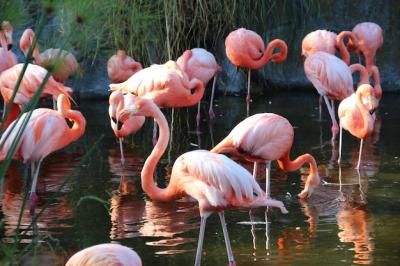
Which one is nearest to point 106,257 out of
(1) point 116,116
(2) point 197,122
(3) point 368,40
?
(1) point 116,116

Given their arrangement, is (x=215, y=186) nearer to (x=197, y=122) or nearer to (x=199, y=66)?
(x=197, y=122)

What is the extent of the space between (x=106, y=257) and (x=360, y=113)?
3.73 metres

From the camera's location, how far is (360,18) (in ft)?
33.0

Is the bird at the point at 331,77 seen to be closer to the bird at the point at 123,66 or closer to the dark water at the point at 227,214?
the dark water at the point at 227,214

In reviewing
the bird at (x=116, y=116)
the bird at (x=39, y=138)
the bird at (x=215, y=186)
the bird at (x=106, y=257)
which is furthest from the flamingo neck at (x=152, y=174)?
the bird at (x=106, y=257)

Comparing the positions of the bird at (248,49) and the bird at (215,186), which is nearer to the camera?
the bird at (215,186)

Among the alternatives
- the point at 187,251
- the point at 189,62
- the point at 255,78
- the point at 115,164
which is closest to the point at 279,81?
the point at 255,78

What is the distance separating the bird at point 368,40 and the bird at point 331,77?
141 centimetres

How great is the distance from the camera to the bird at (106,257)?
298 centimetres

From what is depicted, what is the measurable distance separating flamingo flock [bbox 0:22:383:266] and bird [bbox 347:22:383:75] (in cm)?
1

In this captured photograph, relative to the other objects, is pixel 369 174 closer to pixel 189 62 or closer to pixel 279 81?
pixel 189 62

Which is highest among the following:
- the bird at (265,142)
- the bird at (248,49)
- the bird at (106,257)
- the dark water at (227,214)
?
the bird at (248,49)

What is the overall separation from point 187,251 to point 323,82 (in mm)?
3490

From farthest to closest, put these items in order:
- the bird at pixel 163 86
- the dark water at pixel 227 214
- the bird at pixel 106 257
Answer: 1. the bird at pixel 163 86
2. the dark water at pixel 227 214
3. the bird at pixel 106 257
